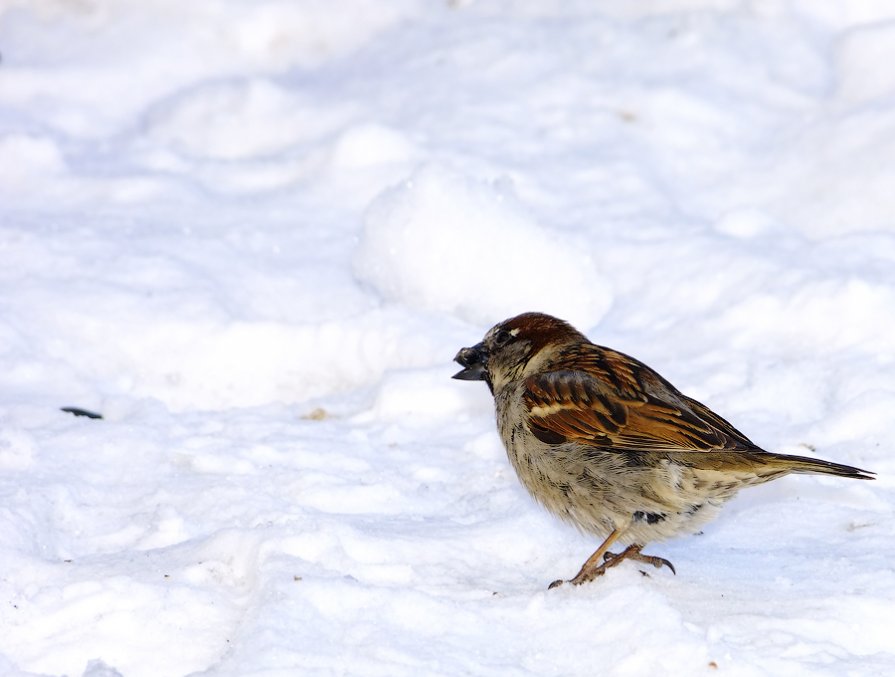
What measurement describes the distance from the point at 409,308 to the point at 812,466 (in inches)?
95.8

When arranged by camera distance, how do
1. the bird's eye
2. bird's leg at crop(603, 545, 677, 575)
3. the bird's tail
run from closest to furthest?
the bird's tail, bird's leg at crop(603, 545, 677, 575), the bird's eye

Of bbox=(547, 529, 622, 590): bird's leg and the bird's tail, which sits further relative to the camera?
bbox=(547, 529, 622, 590): bird's leg

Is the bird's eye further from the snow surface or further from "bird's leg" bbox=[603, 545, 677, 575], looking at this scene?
"bird's leg" bbox=[603, 545, 677, 575]

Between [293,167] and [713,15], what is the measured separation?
2.72 meters

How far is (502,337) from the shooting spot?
14.1ft

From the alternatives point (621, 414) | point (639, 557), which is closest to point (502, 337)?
point (621, 414)

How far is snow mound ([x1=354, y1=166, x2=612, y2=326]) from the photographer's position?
211 inches

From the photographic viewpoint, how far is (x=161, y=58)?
7.14 metres

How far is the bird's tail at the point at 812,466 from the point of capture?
3.26 meters

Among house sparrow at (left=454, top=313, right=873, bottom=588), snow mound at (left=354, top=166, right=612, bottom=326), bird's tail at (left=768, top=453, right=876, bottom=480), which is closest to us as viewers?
bird's tail at (left=768, top=453, right=876, bottom=480)

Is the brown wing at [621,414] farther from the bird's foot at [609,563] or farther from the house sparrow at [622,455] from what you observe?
the bird's foot at [609,563]

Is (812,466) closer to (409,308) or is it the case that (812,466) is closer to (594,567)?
(594,567)

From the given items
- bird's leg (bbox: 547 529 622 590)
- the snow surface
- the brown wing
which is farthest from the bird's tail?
bird's leg (bbox: 547 529 622 590)

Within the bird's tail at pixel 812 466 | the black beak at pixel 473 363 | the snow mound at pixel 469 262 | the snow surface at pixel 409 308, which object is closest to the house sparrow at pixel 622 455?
the bird's tail at pixel 812 466
